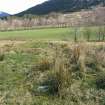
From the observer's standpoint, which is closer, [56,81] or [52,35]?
[56,81]

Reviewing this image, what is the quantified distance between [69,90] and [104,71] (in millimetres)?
1836

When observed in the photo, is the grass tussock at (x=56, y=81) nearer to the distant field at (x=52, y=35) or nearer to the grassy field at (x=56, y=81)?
the grassy field at (x=56, y=81)

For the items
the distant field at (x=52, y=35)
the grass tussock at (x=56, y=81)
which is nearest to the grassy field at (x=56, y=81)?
the grass tussock at (x=56, y=81)

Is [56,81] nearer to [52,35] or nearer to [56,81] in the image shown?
[56,81]

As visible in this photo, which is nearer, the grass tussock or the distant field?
the grass tussock

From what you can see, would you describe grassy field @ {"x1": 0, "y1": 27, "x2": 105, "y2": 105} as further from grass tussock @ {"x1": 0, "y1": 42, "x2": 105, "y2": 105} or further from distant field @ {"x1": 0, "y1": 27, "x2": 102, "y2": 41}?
distant field @ {"x1": 0, "y1": 27, "x2": 102, "y2": 41}

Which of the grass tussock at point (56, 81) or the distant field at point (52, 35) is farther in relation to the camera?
the distant field at point (52, 35)

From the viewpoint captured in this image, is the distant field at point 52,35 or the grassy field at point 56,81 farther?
the distant field at point 52,35

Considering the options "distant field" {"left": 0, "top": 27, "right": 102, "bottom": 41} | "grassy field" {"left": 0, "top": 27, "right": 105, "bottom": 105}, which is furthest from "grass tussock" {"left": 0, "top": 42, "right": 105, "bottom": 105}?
"distant field" {"left": 0, "top": 27, "right": 102, "bottom": 41}

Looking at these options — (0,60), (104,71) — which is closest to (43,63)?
(104,71)

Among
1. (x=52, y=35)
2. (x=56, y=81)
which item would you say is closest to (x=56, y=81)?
(x=56, y=81)

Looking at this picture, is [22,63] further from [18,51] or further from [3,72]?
[18,51]

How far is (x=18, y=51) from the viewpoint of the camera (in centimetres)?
1283

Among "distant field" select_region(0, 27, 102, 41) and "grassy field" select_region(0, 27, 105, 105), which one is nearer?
"grassy field" select_region(0, 27, 105, 105)
